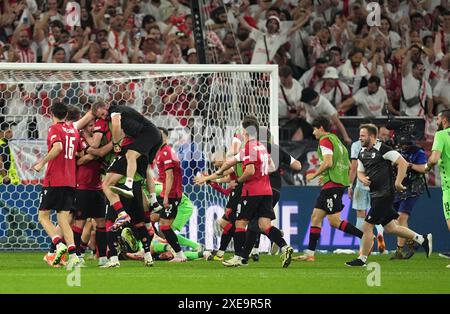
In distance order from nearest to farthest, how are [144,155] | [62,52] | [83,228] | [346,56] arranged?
[144,155], [83,228], [62,52], [346,56]

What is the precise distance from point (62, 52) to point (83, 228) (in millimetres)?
6340

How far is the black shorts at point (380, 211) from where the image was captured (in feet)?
52.9

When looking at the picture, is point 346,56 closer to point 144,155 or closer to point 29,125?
point 29,125

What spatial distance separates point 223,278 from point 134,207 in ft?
8.28

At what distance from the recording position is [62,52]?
2261 cm

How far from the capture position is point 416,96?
2369 centimetres

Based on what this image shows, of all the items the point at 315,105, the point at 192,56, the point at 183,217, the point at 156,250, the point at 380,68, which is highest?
the point at 192,56

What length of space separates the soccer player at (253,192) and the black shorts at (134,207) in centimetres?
125

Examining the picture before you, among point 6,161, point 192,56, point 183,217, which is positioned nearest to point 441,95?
point 192,56

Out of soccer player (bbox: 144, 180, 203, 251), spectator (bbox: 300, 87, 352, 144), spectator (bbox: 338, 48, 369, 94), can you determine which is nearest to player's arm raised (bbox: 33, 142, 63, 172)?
soccer player (bbox: 144, 180, 203, 251)

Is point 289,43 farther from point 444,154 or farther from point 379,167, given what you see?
point 379,167

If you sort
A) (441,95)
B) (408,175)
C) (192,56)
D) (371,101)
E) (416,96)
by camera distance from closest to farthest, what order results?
1. (408,175)
2. (371,101)
3. (192,56)
4. (416,96)
5. (441,95)

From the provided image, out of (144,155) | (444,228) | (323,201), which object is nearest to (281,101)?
(444,228)

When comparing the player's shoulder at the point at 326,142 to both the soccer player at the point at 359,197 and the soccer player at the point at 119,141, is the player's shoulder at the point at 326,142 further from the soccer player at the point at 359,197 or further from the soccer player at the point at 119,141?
the soccer player at the point at 119,141
